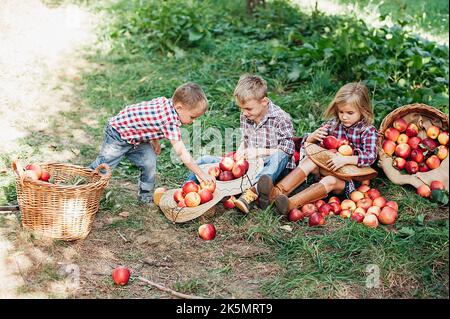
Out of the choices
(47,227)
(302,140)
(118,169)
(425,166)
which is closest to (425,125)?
(425,166)

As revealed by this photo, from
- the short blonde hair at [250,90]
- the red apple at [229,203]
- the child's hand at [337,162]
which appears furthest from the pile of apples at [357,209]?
the short blonde hair at [250,90]

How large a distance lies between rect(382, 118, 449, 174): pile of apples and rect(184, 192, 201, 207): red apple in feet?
5.42

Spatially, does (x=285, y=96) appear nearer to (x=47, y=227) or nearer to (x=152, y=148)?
(x=152, y=148)

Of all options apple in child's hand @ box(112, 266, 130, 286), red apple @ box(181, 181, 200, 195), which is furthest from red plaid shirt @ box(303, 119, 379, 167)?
apple in child's hand @ box(112, 266, 130, 286)

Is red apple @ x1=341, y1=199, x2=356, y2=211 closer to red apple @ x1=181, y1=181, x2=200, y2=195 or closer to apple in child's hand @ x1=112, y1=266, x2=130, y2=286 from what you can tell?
red apple @ x1=181, y1=181, x2=200, y2=195

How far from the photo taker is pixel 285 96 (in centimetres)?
659

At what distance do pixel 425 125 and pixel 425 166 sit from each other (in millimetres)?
391

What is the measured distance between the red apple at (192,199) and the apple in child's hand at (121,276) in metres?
0.85

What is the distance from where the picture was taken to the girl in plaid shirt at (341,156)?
15.2 feet

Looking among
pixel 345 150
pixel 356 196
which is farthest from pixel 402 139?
pixel 356 196

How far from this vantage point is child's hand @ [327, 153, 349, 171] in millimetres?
4715

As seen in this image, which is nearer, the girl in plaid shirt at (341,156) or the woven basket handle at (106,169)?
the woven basket handle at (106,169)

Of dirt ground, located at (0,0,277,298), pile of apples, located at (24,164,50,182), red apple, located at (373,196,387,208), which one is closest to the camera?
dirt ground, located at (0,0,277,298)

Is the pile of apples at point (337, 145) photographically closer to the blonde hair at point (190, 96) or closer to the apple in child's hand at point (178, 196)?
the blonde hair at point (190, 96)
